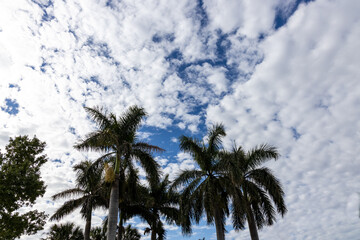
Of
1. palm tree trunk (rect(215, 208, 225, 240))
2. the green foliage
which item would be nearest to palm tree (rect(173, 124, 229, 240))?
palm tree trunk (rect(215, 208, 225, 240))

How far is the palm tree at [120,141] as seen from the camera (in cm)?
1670

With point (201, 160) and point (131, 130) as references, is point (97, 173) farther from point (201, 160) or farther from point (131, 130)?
point (201, 160)

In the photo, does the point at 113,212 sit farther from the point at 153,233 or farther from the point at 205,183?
the point at 153,233

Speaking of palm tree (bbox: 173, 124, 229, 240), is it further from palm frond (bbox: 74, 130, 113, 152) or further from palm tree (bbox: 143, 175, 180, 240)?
palm tree (bbox: 143, 175, 180, 240)

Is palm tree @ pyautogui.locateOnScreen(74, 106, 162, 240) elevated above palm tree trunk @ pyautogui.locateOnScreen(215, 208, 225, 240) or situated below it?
above

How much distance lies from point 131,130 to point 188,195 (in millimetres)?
6505

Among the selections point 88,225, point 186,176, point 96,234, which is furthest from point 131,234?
point 186,176

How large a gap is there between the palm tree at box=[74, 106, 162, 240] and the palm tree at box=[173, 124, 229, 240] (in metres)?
2.90

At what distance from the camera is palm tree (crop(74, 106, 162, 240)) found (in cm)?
1670

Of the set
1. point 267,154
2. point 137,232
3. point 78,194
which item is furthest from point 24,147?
point 137,232

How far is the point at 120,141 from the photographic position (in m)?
18.0

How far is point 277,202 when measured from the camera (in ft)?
63.5

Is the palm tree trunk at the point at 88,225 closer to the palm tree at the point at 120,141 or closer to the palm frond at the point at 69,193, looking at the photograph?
the palm frond at the point at 69,193

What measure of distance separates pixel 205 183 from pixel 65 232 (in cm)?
2217
